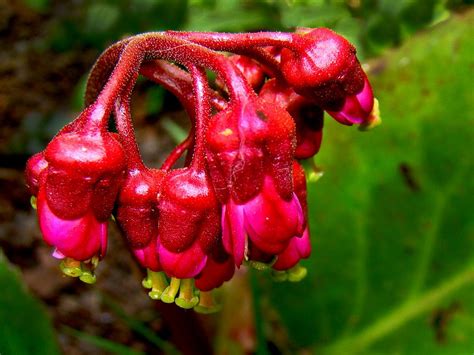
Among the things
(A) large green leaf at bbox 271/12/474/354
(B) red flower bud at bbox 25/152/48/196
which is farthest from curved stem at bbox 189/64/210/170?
(A) large green leaf at bbox 271/12/474/354

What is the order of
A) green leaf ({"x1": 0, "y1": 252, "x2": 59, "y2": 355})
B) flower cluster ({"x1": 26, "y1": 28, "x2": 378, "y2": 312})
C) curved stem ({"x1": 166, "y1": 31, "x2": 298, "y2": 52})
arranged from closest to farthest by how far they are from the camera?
1. flower cluster ({"x1": 26, "y1": 28, "x2": 378, "y2": 312})
2. curved stem ({"x1": 166, "y1": 31, "x2": 298, "y2": 52})
3. green leaf ({"x1": 0, "y1": 252, "x2": 59, "y2": 355})

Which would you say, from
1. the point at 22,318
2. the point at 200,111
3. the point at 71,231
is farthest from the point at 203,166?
the point at 22,318

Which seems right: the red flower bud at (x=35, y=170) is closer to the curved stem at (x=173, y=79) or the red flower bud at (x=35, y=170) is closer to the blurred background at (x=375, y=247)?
the curved stem at (x=173, y=79)

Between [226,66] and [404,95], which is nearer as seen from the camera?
[226,66]

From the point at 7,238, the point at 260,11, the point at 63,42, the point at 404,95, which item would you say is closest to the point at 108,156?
the point at 404,95

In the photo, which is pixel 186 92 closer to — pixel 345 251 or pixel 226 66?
pixel 226 66

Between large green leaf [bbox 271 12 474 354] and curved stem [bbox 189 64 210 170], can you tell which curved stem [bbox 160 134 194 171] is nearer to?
curved stem [bbox 189 64 210 170]
